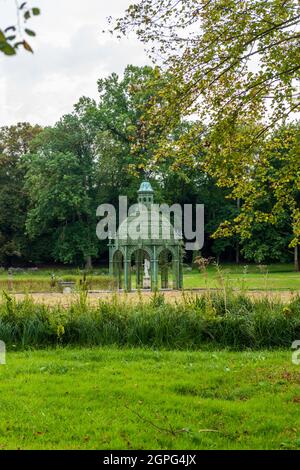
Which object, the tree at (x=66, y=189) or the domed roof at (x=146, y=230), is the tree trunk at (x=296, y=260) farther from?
the domed roof at (x=146, y=230)

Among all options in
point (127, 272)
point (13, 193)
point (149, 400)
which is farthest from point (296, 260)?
point (149, 400)

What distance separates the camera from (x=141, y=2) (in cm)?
674

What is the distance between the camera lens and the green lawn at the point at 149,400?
14.1 ft

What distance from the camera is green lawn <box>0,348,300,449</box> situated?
4.29 meters

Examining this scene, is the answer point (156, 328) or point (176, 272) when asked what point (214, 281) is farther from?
point (156, 328)

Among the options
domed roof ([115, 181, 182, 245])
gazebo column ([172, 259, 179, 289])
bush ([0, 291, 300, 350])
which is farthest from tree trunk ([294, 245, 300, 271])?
bush ([0, 291, 300, 350])

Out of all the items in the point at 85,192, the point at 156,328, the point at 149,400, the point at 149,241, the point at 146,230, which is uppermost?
the point at 85,192

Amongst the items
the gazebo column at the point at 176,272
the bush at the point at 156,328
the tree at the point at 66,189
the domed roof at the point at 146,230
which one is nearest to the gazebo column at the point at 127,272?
the domed roof at the point at 146,230

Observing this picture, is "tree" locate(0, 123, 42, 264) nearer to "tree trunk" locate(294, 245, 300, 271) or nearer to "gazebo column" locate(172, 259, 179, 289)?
"tree trunk" locate(294, 245, 300, 271)

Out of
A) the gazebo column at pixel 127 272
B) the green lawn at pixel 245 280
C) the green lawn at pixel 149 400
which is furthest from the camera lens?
the gazebo column at pixel 127 272

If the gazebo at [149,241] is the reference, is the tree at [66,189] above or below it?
above

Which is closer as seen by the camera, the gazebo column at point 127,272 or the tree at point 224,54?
the tree at point 224,54

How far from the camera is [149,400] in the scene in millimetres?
5363

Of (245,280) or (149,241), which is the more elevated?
(149,241)
